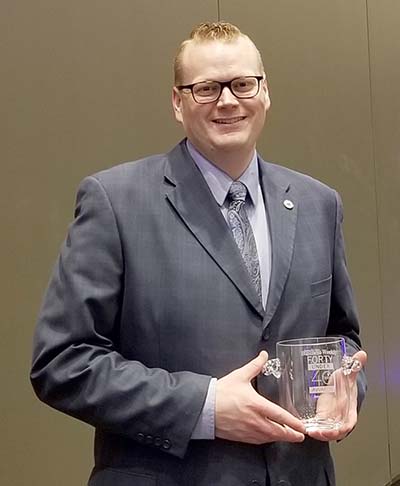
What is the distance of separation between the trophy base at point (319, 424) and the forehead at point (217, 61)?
26.5 inches

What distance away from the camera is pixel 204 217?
5.46 ft

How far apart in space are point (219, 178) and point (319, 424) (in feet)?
1.75

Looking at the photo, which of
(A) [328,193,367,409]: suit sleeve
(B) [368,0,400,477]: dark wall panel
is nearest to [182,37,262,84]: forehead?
(A) [328,193,367,409]: suit sleeve

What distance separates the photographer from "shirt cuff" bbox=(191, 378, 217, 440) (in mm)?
1513

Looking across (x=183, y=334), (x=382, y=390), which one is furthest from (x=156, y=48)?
(x=382, y=390)

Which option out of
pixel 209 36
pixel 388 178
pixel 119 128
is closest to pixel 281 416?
pixel 209 36

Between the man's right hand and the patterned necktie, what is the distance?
200 mm

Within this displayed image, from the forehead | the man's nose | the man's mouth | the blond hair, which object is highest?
the blond hair

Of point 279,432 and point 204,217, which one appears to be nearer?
point 279,432

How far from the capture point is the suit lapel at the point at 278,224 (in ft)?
5.43

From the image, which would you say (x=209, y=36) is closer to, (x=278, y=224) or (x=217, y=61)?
(x=217, y=61)

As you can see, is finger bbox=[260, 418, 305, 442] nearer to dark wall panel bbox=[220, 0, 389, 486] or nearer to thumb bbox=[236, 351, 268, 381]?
thumb bbox=[236, 351, 268, 381]

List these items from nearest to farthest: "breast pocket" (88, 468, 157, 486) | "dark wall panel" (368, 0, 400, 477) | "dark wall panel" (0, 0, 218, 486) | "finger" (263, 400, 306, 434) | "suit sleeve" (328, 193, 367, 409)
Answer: "finger" (263, 400, 306, 434) < "breast pocket" (88, 468, 157, 486) < "suit sleeve" (328, 193, 367, 409) < "dark wall panel" (0, 0, 218, 486) < "dark wall panel" (368, 0, 400, 477)

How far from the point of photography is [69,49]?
2.70 m
